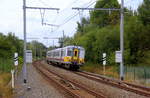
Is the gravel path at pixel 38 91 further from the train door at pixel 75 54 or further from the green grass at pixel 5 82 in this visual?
the train door at pixel 75 54

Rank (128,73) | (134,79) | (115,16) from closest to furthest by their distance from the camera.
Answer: (134,79)
(128,73)
(115,16)

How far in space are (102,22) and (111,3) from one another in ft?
13.4

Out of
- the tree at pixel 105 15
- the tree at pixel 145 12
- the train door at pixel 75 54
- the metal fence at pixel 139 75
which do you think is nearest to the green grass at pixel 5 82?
the train door at pixel 75 54

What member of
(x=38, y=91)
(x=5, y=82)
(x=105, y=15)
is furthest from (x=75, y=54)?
(x=38, y=91)

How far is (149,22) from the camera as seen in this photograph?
132 feet

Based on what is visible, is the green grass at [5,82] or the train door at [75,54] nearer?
the green grass at [5,82]

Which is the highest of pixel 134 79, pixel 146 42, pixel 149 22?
pixel 149 22

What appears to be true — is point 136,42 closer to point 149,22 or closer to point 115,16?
point 149,22

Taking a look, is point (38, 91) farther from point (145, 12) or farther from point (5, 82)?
point (145, 12)

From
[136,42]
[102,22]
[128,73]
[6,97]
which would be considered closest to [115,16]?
[102,22]

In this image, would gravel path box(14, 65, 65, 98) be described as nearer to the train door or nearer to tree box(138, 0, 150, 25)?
the train door

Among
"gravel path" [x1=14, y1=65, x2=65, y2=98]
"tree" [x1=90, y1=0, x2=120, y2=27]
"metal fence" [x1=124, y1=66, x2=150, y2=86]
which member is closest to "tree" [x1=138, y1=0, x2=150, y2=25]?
"metal fence" [x1=124, y1=66, x2=150, y2=86]

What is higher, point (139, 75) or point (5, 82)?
point (139, 75)

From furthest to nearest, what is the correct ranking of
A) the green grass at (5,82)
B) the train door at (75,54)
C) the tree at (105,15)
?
the tree at (105,15) < the train door at (75,54) < the green grass at (5,82)
